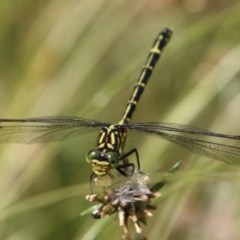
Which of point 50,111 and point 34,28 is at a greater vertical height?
point 34,28

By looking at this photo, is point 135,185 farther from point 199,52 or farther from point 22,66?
point 22,66

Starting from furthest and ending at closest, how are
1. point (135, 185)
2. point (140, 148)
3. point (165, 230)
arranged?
point (140, 148), point (165, 230), point (135, 185)

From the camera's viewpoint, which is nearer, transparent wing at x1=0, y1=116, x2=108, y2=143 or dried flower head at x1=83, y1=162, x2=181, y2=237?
dried flower head at x1=83, y1=162, x2=181, y2=237

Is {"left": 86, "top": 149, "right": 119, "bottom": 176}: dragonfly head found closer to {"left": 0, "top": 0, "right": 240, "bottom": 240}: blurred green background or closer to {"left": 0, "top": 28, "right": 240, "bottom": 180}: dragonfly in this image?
{"left": 0, "top": 28, "right": 240, "bottom": 180}: dragonfly

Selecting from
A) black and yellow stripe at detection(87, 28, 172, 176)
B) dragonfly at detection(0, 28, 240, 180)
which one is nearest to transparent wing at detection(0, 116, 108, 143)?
dragonfly at detection(0, 28, 240, 180)

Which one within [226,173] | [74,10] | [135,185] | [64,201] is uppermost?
[74,10]

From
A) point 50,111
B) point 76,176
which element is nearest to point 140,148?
point 76,176
